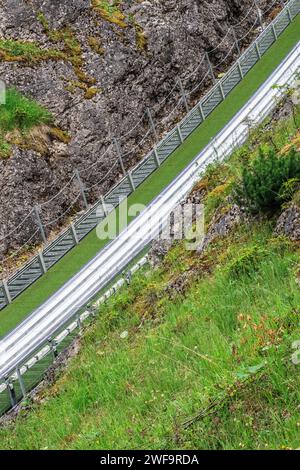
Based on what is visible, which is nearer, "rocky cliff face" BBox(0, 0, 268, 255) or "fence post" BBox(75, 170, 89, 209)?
"fence post" BBox(75, 170, 89, 209)

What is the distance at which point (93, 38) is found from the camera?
30.7m

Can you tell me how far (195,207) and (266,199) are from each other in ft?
13.2

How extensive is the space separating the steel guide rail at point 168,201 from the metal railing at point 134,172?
6.27 feet

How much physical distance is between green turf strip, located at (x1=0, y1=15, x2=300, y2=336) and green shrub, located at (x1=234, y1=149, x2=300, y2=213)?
949 cm

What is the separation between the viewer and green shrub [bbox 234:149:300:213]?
29.7ft

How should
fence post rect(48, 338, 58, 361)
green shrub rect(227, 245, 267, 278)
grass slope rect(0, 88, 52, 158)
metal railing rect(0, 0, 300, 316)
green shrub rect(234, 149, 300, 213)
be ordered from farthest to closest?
grass slope rect(0, 88, 52, 158), metal railing rect(0, 0, 300, 316), fence post rect(48, 338, 58, 361), green shrub rect(234, 149, 300, 213), green shrub rect(227, 245, 267, 278)

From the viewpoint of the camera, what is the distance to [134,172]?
24297 millimetres

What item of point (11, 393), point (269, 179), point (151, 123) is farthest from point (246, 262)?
point (151, 123)

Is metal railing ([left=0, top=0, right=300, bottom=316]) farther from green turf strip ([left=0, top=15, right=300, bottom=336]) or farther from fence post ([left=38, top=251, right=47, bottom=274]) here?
green turf strip ([left=0, top=15, right=300, bottom=336])

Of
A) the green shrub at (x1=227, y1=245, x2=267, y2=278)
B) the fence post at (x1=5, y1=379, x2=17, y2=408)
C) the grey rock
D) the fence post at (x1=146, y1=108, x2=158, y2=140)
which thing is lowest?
the fence post at (x1=146, y1=108, x2=158, y2=140)

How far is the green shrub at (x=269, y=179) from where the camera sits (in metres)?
9.05

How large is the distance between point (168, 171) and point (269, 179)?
49.3 ft

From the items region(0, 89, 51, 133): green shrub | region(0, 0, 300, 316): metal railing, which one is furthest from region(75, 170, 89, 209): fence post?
region(0, 89, 51, 133): green shrub

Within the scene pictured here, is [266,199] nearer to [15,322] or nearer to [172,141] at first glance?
[15,322]
